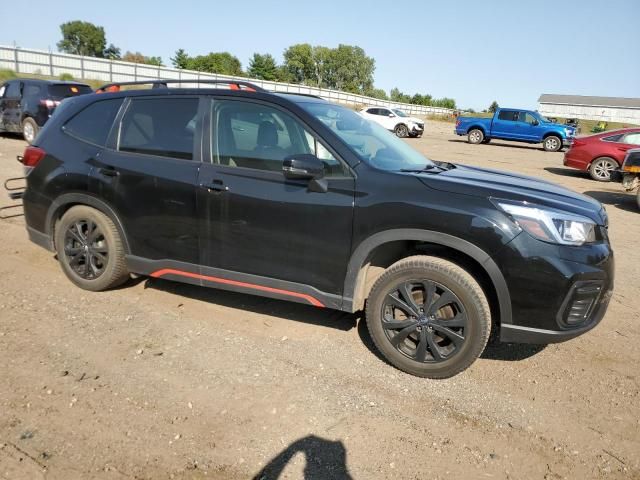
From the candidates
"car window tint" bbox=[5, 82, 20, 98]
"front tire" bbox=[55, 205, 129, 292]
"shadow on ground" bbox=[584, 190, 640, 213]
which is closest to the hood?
"front tire" bbox=[55, 205, 129, 292]

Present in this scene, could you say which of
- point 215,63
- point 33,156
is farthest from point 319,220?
point 215,63

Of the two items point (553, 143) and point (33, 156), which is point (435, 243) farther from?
point (553, 143)

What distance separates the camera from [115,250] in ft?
13.5

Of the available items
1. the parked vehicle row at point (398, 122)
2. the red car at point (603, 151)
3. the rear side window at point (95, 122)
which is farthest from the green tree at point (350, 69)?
the rear side window at point (95, 122)

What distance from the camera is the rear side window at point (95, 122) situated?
417 cm

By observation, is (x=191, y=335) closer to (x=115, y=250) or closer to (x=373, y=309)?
(x=115, y=250)

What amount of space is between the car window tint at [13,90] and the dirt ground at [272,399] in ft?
38.0

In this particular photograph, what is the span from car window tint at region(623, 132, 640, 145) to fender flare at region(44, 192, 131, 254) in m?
13.7

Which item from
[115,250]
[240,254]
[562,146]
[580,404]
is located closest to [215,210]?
[240,254]

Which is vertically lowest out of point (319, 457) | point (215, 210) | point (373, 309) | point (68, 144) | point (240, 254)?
point (319, 457)

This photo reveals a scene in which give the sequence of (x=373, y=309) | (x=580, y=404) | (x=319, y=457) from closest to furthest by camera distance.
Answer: (x=319, y=457) → (x=580, y=404) → (x=373, y=309)

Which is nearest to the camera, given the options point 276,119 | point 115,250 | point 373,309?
point 373,309

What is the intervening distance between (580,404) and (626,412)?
261 millimetres

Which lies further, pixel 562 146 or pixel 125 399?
pixel 562 146
